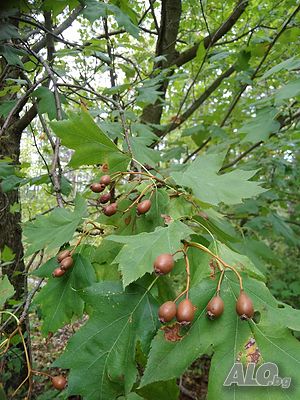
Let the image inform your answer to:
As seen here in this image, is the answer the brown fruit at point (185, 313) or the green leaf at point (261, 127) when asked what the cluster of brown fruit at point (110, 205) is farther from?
the green leaf at point (261, 127)

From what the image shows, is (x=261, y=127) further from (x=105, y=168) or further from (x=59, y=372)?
(x=59, y=372)

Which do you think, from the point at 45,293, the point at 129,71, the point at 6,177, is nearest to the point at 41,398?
the point at 6,177

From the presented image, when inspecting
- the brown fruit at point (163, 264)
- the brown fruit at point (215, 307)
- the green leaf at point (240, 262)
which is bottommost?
the brown fruit at point (215, 307)

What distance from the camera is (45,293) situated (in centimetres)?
120

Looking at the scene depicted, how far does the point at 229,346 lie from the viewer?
0.81 m

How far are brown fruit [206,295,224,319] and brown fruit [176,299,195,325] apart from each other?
1.6 inches

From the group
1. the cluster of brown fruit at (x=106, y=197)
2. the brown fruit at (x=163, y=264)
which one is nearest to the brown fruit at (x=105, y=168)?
the cluster of brown fruit at (x=106, y=197)

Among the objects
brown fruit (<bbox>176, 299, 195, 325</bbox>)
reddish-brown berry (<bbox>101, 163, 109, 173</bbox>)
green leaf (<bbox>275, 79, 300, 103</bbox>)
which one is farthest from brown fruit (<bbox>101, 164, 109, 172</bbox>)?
green leaf (<bbox>275, 79, 300, 103</bbox>)

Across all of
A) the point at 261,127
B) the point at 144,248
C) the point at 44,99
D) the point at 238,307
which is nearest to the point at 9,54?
the point at 44,99

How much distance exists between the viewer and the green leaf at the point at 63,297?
1.16 m

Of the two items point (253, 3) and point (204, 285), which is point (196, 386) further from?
point (253, 3)

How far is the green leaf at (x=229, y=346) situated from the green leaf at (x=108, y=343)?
121mm

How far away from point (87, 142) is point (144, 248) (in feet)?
1.66

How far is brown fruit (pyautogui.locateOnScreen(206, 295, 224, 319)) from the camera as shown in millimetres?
800
